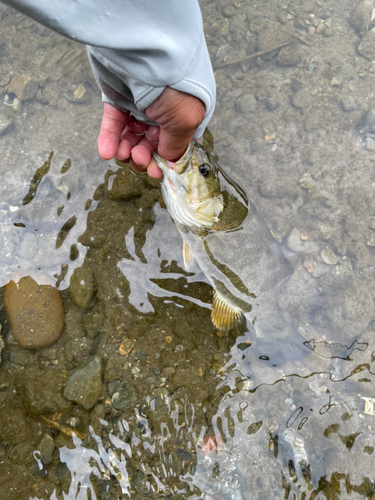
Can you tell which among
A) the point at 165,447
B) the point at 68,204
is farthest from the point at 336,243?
the point at 68,204

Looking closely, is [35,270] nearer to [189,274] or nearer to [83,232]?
[83,232]

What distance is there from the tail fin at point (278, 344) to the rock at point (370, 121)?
280cm

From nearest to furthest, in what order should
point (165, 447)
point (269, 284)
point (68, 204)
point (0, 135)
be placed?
point (165, 447), point (269, 284), point (68, 204), point (0, 135)

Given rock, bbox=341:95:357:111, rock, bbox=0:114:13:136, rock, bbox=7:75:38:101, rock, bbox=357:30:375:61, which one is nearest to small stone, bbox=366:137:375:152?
rock, bbox=341:95:357:111

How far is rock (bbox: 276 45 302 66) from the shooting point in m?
4.70

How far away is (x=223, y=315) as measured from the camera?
3.56 m

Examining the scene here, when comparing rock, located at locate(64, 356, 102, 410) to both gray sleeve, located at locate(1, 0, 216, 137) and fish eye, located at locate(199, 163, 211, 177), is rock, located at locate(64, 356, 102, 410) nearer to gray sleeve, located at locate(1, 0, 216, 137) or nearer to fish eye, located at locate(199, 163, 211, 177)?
fish eye, located at locate(199, 163, 211, 177)

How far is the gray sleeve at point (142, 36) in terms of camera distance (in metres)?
1.47

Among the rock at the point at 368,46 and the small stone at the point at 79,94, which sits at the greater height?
the rock at the point at 368,46

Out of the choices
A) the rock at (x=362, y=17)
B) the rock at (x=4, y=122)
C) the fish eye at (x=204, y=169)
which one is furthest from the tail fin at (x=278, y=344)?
the rock at (x=362, y=17)

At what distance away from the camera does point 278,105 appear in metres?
4.48

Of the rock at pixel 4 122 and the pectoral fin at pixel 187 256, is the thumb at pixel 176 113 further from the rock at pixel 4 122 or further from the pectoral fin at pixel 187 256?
the rock at pixel 4 122

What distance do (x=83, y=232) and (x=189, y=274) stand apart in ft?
4.16

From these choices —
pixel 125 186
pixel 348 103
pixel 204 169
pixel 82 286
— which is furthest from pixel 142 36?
pixel 348 103
